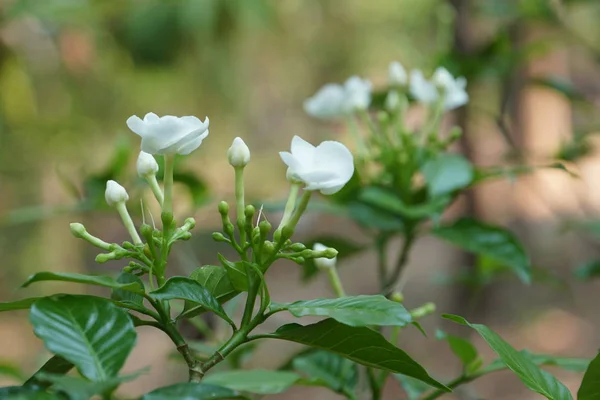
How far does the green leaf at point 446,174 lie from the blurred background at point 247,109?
55 centimetres

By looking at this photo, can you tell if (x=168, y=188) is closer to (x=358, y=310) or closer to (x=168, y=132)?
(x=168, y=132)

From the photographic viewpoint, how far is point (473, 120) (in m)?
2.12

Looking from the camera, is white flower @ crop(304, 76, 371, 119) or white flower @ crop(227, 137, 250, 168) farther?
white flower @ crop(304, 76, 371, 119)

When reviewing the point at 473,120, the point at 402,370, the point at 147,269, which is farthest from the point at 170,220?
the point at 473,120

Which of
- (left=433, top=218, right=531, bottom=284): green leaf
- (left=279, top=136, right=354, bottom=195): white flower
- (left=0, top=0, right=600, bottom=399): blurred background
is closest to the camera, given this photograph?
(left=279, top=136, right=354, bottom=195): white flower

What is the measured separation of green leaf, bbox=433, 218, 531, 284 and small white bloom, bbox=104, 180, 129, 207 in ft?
1.66

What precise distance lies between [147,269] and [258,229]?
0.09 meters

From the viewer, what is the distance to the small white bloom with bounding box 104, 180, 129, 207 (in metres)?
0.57

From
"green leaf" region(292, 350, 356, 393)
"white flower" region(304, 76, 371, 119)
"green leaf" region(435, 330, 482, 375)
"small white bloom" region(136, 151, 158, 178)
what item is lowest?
"green leaf" region(292, 350, 356, 393)

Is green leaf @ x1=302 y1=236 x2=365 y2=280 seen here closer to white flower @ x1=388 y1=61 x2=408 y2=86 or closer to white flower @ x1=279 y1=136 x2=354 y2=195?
white flower @ x1=388 y1=61 x2=408 y2=86

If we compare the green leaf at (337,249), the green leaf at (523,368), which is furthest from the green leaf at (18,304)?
the green leaf at (337,249)

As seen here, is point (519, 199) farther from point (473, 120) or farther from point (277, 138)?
point (277, 138)

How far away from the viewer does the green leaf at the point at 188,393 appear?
43 cm

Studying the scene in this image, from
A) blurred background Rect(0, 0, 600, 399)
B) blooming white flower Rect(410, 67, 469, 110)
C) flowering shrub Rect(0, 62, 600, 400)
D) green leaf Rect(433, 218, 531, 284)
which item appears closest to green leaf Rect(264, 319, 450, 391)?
flowering shrub Rect(0, 62, 600, 400)
